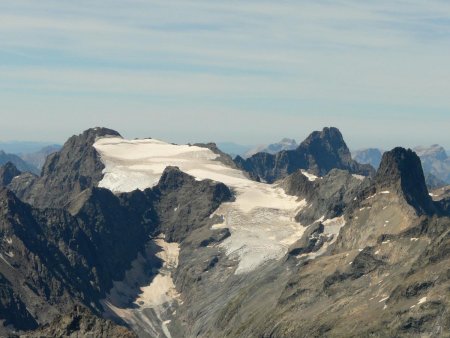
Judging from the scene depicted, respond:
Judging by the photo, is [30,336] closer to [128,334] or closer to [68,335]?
[68,335]

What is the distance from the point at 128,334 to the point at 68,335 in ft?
36.0

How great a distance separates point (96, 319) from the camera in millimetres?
173125

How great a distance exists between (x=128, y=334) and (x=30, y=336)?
1803 centimetres

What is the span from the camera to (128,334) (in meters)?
169

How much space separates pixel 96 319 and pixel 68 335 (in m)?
5.48

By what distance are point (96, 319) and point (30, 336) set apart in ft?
38.9

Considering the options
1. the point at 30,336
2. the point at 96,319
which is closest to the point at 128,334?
the point at 96,319

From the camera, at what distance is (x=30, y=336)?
173 meters

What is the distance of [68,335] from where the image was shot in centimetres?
17162

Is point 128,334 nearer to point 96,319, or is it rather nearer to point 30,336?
point 96,319

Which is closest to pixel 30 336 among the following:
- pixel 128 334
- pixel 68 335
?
pixel 68 335

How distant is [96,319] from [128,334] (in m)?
7.57

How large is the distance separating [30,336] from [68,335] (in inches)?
278
